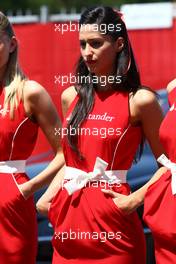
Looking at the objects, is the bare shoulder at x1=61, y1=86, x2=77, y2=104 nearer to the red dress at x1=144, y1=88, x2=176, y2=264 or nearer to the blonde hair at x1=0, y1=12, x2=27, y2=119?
the blonde hair at x1=0, y1=12, x2=27, y2=119

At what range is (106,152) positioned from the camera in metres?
5.04

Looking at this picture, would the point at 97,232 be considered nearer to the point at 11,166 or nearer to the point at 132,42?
the point at 11,166

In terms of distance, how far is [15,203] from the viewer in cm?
553

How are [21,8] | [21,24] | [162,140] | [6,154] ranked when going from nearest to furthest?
1. [162,140]
2. [6,154]
3. [21,24]
4. [21,8]

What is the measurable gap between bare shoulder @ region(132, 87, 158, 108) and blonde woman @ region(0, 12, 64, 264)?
659 millimetres

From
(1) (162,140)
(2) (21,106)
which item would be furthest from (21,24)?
(1) (162,140)

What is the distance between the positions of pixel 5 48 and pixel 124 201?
42.0 inches

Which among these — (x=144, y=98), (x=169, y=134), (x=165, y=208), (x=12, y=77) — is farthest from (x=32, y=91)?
(x=165, y=208)

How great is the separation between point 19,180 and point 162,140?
1.09 meters

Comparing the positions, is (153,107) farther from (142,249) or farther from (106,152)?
(142,249)

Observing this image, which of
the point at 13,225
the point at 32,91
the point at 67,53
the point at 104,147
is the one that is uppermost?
the point at 32,91

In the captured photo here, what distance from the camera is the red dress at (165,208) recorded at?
4.61 m

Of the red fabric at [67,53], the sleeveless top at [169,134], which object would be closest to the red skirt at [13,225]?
the sleeveless top at [169,134]

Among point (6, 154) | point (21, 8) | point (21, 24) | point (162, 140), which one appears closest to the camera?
point (162, 140)
